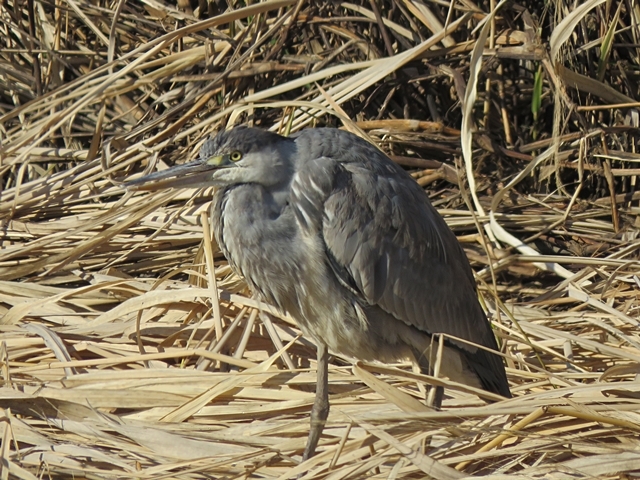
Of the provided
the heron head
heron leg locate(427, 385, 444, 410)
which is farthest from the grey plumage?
heron leg locate(427, 385, 444, 410)

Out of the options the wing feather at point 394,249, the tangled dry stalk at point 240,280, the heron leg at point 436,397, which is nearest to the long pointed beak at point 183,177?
the wing feather at point 394,249

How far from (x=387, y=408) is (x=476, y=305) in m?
0.55

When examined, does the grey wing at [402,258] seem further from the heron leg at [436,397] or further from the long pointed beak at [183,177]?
the long pointed beak at [183,177]

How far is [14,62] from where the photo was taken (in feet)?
15.6

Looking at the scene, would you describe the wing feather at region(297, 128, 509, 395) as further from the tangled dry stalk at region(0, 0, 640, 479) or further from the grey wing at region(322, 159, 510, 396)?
the tangled dry stalk at region(0, 0, 640, 479)

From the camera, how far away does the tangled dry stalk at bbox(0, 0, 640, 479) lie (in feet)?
8.05

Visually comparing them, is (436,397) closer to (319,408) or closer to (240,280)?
(319,408)

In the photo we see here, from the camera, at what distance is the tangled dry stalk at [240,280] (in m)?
2.46

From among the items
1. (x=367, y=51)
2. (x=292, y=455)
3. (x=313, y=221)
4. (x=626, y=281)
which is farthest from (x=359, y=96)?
(x=292, y=455)

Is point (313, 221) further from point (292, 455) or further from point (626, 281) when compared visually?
point (626, 281)

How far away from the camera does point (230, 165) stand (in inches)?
102

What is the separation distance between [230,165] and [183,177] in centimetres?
14

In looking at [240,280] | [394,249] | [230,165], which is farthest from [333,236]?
[240,280]

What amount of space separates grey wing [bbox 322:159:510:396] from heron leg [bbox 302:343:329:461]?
23 centimetres
